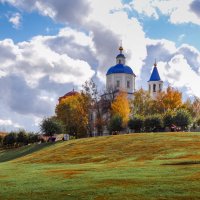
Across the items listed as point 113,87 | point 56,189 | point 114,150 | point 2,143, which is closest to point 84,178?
point 56,189

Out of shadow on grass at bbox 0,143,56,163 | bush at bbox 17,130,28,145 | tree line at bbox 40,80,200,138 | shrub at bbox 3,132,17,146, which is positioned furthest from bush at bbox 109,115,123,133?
shrub at bbox 3,132,17,146

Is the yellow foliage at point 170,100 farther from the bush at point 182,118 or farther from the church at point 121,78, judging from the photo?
the bush at point 182,118

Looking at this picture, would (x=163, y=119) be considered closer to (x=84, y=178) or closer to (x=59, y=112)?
(x=59, y=112)

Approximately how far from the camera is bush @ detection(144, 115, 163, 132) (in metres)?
79.6

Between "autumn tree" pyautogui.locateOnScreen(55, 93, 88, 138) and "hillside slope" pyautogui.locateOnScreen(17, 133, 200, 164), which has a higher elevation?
"autumn tree" pyautogui.locateOnScreen(55, 93, 88, 138)

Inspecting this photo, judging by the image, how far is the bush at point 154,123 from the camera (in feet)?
261

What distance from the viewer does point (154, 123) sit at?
79.9m

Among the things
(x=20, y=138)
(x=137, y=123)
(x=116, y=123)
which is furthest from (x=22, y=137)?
(x=137, y=123)

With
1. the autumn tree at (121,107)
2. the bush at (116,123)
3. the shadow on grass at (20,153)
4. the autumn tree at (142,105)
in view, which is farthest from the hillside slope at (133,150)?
the autumn tree at (142,105)

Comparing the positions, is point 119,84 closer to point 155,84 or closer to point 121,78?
point 121,78

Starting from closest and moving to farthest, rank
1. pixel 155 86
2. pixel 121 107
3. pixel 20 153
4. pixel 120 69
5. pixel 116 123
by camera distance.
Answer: pixel 20 153
pixel 116 123
pixel 121 107
pixel 120 69
pixel 155 86

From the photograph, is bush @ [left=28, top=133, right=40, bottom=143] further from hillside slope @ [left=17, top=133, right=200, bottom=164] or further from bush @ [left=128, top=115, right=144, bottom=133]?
hillside slope @ [left=17, top=133, right=200, bottom=164]

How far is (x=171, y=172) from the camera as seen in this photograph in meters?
27.7

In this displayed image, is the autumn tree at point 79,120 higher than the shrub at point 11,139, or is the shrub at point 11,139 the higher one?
the autumn tree at point 79,120
